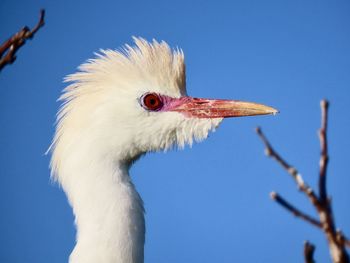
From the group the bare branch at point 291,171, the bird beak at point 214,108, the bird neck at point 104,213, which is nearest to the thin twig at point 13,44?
the bare branch at point 291,171

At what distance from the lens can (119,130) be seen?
18.6 feet

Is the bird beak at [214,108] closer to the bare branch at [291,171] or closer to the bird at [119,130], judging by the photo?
the bird at [119,130]

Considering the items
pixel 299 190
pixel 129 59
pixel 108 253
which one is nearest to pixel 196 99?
pixel 129 59

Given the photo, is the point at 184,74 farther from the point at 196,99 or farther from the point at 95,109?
the point at 95,109

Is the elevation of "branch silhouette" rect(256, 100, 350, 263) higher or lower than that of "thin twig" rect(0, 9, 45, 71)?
lower

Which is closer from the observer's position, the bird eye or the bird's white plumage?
the bird's white plumage

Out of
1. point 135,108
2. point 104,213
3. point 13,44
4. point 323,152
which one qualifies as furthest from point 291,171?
point 135,108

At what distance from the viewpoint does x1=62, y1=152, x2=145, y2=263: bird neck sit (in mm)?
5016

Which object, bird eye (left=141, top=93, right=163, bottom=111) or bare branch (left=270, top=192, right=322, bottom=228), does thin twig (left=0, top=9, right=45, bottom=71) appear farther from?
bird eye (left=141, top=93, right=163, bottom=111)

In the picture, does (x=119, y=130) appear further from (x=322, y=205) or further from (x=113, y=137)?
(x=322, y=205)

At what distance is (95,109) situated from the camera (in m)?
5.69

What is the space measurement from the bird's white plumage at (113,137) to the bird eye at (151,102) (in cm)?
6

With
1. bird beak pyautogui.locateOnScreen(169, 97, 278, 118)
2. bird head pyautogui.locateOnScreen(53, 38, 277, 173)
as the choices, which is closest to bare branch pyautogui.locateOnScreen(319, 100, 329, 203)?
bird head pyautogui.locateOnScreen(53, 38, 277, 173)

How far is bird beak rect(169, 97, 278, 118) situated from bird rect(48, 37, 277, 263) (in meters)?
0.01
